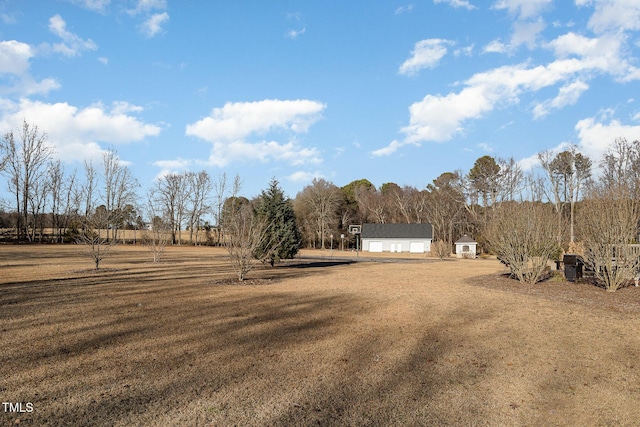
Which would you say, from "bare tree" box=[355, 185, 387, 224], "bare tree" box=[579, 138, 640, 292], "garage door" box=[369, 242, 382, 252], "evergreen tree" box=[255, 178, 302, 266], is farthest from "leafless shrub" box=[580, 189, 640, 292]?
"bare tree" box=[355, 185, 387, 224]

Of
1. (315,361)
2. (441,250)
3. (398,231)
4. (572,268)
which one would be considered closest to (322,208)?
(398,231)

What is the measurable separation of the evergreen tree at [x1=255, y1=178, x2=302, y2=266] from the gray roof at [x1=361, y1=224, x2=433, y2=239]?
3911cm

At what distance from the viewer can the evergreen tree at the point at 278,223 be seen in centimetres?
2344

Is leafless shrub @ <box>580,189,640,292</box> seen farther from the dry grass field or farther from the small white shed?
the small white shed

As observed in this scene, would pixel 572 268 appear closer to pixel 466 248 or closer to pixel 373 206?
pixel 466 248

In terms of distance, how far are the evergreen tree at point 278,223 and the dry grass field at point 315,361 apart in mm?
10982

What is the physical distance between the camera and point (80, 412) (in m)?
4.42

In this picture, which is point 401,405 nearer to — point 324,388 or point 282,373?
point 324,388

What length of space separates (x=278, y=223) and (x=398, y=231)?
4092cm

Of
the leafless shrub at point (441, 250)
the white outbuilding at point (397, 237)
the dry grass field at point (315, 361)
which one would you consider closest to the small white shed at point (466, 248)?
the leafless shrub at point (441, 250)

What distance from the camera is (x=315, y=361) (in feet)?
21.2

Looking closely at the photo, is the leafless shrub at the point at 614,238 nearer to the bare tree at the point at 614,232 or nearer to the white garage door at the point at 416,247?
the bare tree at the point at 614,232

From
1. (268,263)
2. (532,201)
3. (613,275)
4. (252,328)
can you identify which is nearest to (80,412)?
(252,328)

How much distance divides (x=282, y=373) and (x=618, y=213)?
14353 millimetres
